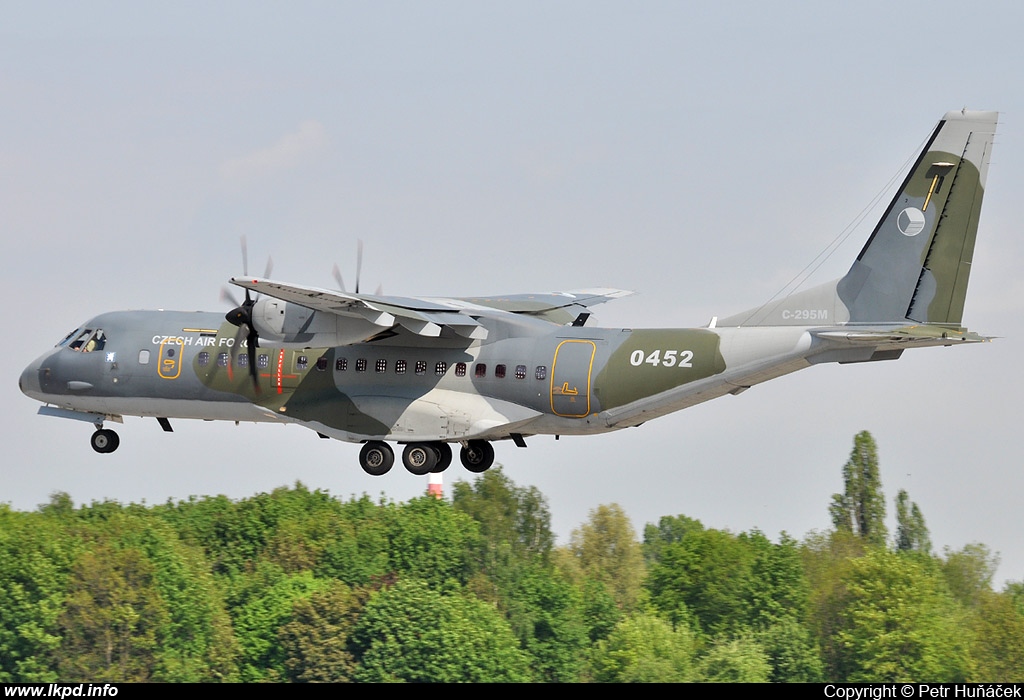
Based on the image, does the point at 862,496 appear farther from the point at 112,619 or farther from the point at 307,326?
the point at 307,326

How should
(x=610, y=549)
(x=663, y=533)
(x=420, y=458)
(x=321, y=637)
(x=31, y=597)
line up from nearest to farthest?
(x=420, y=458)
(x=321, y=637)
(x=31, y=597)
(x=610, y=549)
(x=663, y=533)

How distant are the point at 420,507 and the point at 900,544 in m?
37.7

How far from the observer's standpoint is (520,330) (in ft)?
108

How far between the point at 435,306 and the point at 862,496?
6560 centimetres

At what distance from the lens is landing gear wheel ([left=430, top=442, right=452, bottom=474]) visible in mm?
34219

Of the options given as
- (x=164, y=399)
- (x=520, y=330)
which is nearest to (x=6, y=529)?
(x=164, y=399)

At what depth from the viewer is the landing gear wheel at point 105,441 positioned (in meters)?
37.1

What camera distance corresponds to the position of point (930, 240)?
30.3 m

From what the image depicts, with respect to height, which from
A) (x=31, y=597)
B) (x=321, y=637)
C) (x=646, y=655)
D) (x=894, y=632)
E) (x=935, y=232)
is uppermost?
(x=935, y=232)

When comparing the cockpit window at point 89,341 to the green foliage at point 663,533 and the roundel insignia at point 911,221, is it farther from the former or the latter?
the green foliage at point 663,533

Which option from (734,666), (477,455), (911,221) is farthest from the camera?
(734,666)

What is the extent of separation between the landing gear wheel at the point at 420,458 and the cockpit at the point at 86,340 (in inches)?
319

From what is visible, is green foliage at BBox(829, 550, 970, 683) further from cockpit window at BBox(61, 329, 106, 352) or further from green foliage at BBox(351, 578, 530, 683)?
cockpit window at BBox(61, 329, 106, 352)

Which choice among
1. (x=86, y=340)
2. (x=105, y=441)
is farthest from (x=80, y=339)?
(x=105, y=441)
